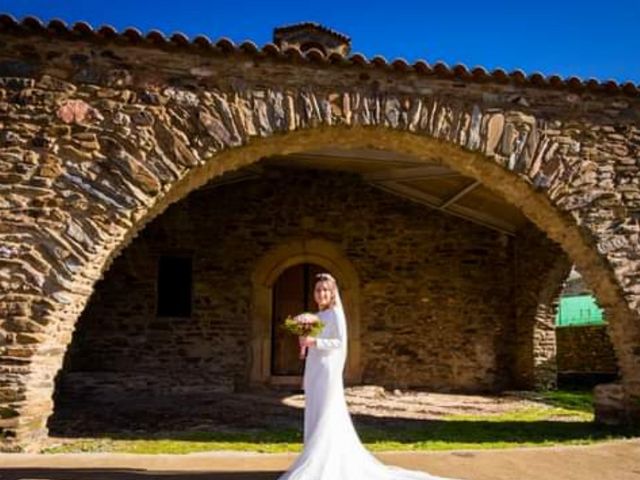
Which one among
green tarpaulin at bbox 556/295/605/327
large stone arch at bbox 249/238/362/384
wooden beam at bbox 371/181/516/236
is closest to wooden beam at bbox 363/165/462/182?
wooden beam at bbox 371/181/516/236

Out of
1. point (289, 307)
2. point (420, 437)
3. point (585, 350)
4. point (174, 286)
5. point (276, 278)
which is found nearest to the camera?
point (420, 437)

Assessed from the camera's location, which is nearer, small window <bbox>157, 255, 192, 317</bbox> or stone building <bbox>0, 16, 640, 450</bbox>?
stone building <bbox>0, 16, 640, 450</bbox>

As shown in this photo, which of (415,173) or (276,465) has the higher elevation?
(415,173)

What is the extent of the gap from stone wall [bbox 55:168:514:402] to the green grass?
2839 mm

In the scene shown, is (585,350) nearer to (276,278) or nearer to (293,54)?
(276,278)

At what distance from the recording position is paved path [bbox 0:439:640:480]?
179 inches

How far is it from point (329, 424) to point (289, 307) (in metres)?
6.64

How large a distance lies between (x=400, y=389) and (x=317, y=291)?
6641mm

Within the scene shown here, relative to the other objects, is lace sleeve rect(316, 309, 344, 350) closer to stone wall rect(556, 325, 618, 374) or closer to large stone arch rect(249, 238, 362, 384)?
large stone arch rect(249, 238, 362, 384)

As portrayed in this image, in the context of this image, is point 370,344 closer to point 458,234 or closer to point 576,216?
point 458,234

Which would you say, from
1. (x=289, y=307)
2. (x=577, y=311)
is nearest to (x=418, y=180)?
(x=289, y=307)

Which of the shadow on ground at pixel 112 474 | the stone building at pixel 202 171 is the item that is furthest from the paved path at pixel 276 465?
the stone building at pixel 202 171

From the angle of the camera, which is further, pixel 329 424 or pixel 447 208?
pixel 447 208

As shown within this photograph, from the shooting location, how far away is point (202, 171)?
6168 millimetres
